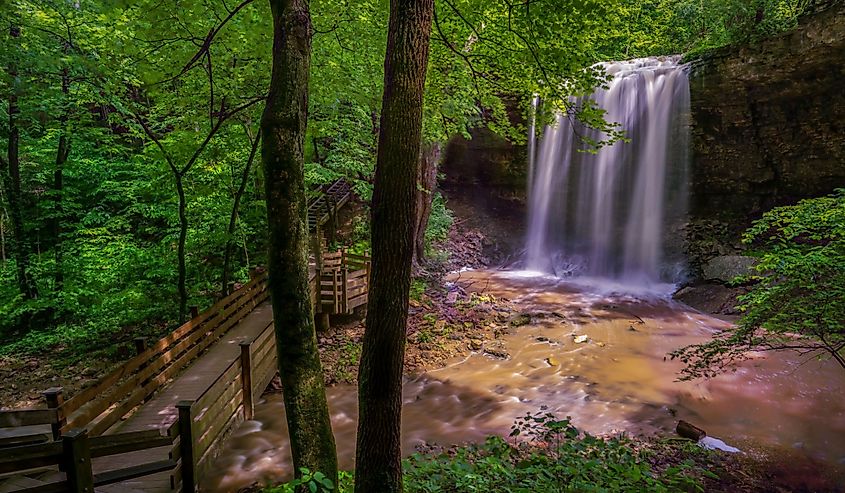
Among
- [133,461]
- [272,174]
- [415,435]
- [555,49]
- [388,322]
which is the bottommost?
[415,435]

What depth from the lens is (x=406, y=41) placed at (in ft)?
8.87

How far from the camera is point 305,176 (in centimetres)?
907

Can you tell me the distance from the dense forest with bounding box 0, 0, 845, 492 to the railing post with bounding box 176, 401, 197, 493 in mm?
1286

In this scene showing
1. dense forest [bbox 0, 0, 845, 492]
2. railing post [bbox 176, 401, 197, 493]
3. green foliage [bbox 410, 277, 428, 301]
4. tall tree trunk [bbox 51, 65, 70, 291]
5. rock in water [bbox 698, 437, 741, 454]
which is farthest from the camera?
green foliage [bbox 410, 277, 428, 301]

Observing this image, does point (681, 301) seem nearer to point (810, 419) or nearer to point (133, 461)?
point (810, 419)

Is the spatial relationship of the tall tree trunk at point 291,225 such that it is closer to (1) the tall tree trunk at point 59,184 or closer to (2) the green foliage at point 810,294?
(2) the green foliage at point 810,294

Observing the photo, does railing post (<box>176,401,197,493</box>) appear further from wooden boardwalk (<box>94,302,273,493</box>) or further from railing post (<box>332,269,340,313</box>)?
railing post (<box>332,269,340,313</box>)

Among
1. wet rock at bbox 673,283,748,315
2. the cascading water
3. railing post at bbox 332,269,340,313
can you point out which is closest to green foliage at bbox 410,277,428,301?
railing post at bbox 332,269,340,313

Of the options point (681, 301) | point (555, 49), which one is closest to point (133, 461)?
point (555, 49)

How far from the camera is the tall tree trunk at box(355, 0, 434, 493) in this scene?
2.70m

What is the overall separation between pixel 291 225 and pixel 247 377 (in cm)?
364

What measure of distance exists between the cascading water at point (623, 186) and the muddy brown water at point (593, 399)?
6308 millimetres

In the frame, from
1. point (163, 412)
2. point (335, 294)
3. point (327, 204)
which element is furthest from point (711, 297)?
point (163, 412)

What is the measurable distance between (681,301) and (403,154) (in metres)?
14.1
